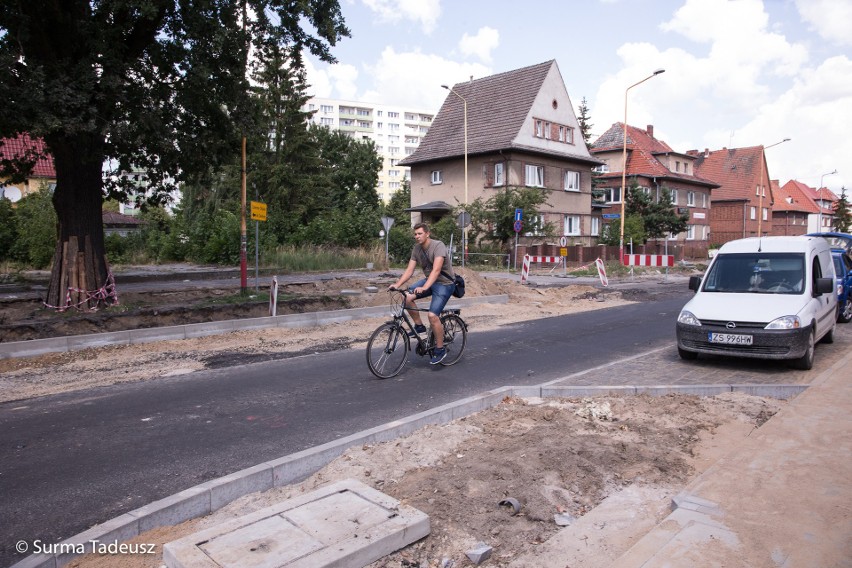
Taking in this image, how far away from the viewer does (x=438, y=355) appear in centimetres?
867

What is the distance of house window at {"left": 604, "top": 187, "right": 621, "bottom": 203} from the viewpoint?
53.0 m

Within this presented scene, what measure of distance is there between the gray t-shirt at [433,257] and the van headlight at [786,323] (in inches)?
170

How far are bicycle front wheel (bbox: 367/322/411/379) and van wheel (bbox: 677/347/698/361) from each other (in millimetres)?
4115

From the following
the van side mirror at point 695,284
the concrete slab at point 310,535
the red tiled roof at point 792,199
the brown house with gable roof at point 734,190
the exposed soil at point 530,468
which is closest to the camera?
the concrete slab at point 310,535

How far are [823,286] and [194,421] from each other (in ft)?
28.4

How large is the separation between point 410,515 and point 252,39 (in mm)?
A: 12808

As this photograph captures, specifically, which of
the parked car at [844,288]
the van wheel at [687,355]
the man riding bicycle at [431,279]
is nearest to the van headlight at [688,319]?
the van wheel at [687,355]

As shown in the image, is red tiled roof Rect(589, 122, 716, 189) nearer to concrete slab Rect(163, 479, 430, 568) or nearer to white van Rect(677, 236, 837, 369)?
white van Rect(677, 236, 837, 369)

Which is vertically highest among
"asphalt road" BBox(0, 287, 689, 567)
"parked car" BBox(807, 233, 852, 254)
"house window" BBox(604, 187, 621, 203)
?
"house window" BBox(604, 187, 621, 203)

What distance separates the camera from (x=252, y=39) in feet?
45.2

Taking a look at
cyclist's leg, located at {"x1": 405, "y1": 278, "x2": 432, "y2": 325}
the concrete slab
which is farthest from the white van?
the concrete slab

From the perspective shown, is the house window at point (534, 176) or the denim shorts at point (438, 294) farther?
the house window at point (534, 176)

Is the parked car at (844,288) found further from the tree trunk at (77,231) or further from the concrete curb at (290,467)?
the tree trunk at (77,231)

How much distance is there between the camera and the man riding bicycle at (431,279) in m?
8.02
